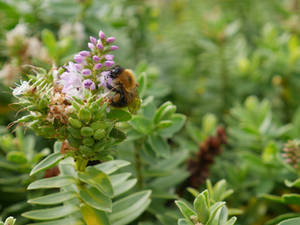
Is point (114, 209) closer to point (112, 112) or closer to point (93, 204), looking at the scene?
point (93, 204)

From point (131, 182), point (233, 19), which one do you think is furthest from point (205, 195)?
point (233, 19)

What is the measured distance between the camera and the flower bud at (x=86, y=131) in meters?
0.87

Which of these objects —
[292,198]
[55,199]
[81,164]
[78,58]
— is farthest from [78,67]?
[292,198]

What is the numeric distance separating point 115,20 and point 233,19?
3.14 feet

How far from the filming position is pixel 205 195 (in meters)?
0.95

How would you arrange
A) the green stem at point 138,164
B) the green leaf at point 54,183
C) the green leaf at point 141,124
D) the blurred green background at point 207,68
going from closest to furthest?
the green leaf at point 54,183 < the green leaf at point 141,124 < the green stem at point 138,164 < the blurred green background at point 207,68

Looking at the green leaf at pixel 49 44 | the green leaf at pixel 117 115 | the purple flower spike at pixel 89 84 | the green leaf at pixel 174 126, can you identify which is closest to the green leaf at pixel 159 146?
the green leaf at pixel 174 126

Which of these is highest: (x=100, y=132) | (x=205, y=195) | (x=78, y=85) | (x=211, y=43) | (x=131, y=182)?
(x=211, y=43)

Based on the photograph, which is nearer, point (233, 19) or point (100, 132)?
point (100, 132)

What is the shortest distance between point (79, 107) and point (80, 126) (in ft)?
0.15

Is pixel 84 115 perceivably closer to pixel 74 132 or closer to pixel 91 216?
pixel 74 132

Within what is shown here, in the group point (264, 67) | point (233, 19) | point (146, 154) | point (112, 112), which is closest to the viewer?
point (112, 112)

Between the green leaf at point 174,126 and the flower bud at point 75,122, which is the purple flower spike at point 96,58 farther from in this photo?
the green leaf at point 174,126

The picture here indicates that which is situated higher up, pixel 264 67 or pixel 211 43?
pixel 211 43
